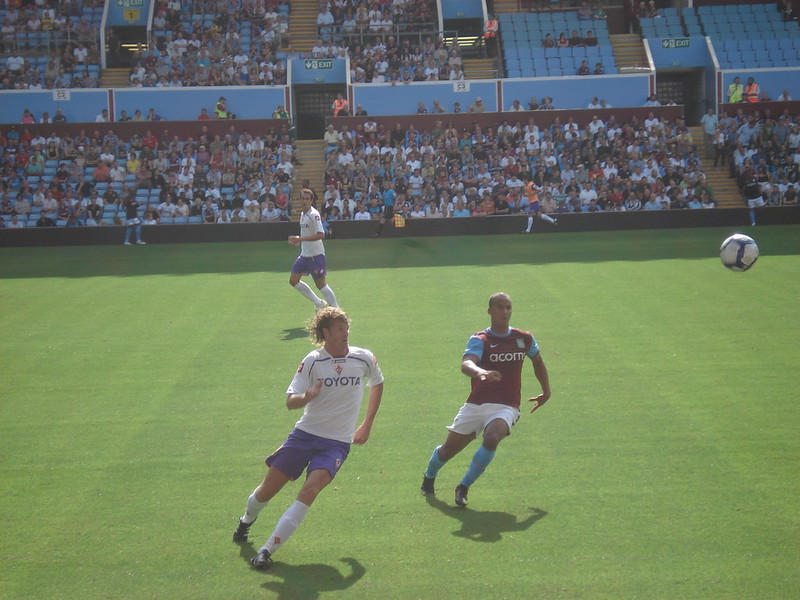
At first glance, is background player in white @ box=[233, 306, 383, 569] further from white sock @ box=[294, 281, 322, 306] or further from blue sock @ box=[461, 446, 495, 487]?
white sock @ box=[294, 281, 322, 306]

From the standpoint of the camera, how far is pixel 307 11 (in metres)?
40.3

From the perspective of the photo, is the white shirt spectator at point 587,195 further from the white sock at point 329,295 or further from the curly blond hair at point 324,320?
the curly blond hair at point 324,320

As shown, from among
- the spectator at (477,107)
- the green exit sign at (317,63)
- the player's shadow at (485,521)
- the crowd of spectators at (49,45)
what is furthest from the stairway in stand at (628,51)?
the player's shadow at (485,521)

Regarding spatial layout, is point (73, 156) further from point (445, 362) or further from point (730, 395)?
point (730, 395)

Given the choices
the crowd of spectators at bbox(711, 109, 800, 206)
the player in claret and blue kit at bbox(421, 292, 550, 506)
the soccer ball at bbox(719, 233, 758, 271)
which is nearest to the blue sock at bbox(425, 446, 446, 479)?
the player in claret and blue kit at bbox(421, 292, 550, 506)

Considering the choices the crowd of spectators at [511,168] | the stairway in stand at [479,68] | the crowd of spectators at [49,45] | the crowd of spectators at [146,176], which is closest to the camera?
the crowd of spectators at [146,176]

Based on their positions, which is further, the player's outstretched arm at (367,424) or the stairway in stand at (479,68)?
the stairway in stand at (479,68)

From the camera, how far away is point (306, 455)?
620cm

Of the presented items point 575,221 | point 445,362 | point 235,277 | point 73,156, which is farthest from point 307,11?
point 445,362

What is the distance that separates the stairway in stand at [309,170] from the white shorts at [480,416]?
2383 cm

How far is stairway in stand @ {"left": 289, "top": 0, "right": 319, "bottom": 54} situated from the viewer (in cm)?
3931

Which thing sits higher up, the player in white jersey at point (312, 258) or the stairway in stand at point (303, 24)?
the stairway in stand at point (303, 24)

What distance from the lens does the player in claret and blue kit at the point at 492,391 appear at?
271 inches

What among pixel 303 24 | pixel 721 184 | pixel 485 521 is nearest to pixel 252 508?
pixel 485 521
